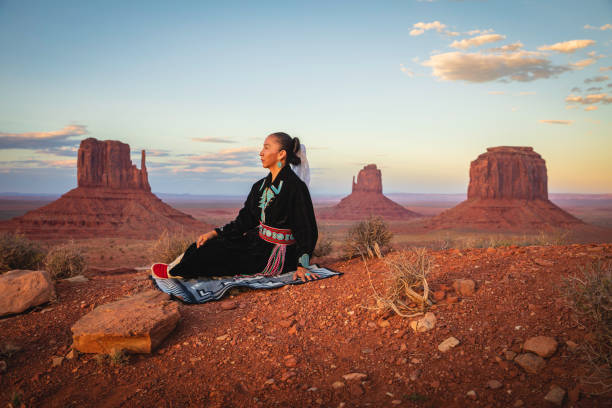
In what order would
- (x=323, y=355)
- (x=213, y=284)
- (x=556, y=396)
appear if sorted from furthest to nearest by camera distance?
1. (x=213, y=284)
2. (x=323, y=355)
3. (x=556, y=396)

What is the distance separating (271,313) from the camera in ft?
12.7

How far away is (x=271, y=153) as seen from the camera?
5066 millimetres

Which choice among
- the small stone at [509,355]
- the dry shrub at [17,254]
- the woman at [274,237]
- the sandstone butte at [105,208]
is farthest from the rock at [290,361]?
the sandstone butte at [105,208]

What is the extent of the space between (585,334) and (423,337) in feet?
3.74

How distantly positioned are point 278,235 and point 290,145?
1319 millimetres

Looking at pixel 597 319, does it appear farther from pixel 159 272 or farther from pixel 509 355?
pixel 159 272

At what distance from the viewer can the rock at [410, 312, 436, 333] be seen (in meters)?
3.10

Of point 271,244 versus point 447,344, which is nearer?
point 447,344

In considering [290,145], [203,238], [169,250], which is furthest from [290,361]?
[169,250]

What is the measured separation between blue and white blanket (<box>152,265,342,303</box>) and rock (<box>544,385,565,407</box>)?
2.91 m

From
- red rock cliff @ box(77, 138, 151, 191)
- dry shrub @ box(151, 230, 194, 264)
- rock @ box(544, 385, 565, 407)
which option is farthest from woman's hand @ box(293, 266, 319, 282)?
red rock cliff @ box(77, 138, 151, 191)

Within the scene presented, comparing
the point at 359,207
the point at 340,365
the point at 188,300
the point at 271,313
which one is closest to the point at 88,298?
the point at 188,300

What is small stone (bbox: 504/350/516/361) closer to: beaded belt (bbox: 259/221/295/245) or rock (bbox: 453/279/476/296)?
rock (bbox: 453/279/476/296)

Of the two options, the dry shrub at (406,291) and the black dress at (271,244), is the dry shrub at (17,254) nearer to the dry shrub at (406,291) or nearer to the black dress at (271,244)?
the black dress at (271,244)
